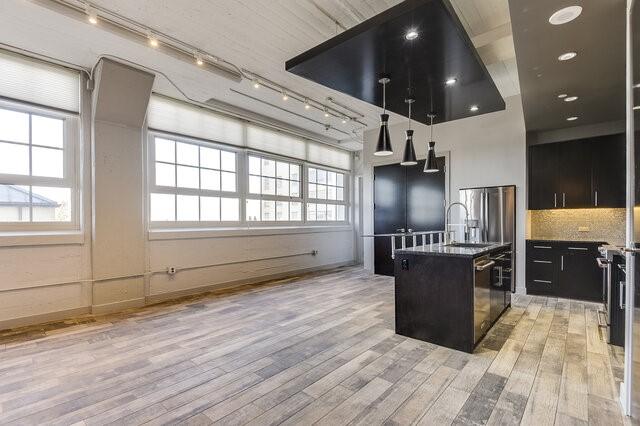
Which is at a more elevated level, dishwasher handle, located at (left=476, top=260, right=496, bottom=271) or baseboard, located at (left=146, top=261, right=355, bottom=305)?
dishwasher handle, located at (left=476, top=260, right=496, bottom=271)

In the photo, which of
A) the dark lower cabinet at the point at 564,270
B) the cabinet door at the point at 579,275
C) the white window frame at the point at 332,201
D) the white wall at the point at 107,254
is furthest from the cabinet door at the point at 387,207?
the white wall at the point at 107,254

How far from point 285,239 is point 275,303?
214 cm

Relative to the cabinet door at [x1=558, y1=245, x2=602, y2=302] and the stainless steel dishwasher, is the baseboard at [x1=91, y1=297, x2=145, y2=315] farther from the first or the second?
the cabinet door at [x1=558, y1=245, x2=602, y2=302]

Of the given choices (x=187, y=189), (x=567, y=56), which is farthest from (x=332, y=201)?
(x=567, y=56)

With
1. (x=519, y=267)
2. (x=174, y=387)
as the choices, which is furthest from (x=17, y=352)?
(x=519, y=267)

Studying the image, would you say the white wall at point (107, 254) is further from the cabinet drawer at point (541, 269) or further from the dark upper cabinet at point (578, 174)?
the dark upper cabinet at point (578, 174)

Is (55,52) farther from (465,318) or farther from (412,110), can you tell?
(465,318)

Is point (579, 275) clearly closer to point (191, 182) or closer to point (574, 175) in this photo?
Answer: point (574, 175)

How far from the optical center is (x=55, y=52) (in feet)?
11.8

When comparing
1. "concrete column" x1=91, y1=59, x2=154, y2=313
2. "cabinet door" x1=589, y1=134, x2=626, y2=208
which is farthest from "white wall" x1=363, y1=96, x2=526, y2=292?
"concrete column" x1=91, y1=59, x2=154, y2=313

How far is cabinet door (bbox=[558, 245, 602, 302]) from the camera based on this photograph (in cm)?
448

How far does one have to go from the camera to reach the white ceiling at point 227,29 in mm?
2957

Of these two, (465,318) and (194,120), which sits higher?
(194,120)

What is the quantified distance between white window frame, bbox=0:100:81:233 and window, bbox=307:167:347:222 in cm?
424
